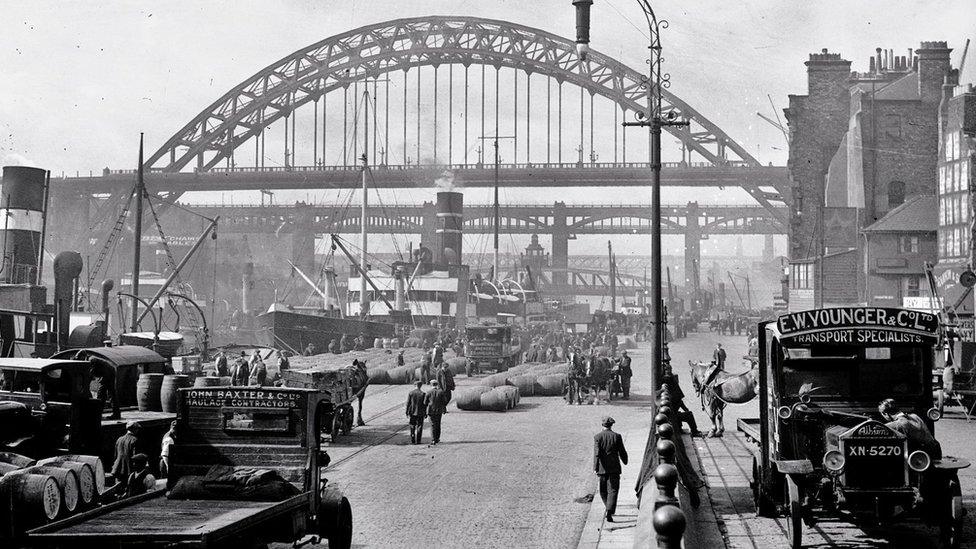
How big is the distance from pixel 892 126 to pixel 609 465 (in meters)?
49.5

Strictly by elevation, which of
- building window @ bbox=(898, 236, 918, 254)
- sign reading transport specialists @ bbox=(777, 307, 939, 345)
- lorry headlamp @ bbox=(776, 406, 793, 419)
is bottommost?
lorry headlamp @ bbox=(776, 406, 793, 419)

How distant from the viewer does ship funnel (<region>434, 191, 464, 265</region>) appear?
80688mm

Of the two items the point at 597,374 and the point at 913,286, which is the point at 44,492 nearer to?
the point at 597,374

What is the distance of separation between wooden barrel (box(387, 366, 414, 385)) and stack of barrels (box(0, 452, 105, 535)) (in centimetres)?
2676

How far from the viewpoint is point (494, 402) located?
2717 cm

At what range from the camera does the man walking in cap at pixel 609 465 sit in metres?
12.3

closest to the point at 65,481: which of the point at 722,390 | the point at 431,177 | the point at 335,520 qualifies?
the point at 335,520

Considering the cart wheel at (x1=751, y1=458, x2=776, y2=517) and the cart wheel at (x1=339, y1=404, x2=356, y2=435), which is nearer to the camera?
the cart wheel at (x1=751, y1=458, x2=776, y2=517)

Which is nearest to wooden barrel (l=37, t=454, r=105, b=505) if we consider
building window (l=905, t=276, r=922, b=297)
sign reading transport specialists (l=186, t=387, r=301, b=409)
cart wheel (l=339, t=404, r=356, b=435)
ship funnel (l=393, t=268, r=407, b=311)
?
sign reading transport specialists (l=186, t=387, r=301, b=409)

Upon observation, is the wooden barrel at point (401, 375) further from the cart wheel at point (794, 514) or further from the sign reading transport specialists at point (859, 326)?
the cart wheel at point (794, 514)

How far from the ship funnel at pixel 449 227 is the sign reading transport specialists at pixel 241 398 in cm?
6879

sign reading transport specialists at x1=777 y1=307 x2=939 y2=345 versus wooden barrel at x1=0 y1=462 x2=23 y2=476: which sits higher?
sign reading transport specialists at x1=777 y1=307 x2=939 y2=345

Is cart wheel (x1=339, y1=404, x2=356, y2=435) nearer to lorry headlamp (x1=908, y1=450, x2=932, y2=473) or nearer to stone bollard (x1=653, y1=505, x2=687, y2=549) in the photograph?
lorry headlamp (x1=908, y1=450, x2=932, y2=473)

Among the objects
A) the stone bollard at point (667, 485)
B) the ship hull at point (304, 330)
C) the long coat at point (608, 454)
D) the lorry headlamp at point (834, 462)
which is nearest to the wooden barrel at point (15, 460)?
the long coat at point (608, 454)
